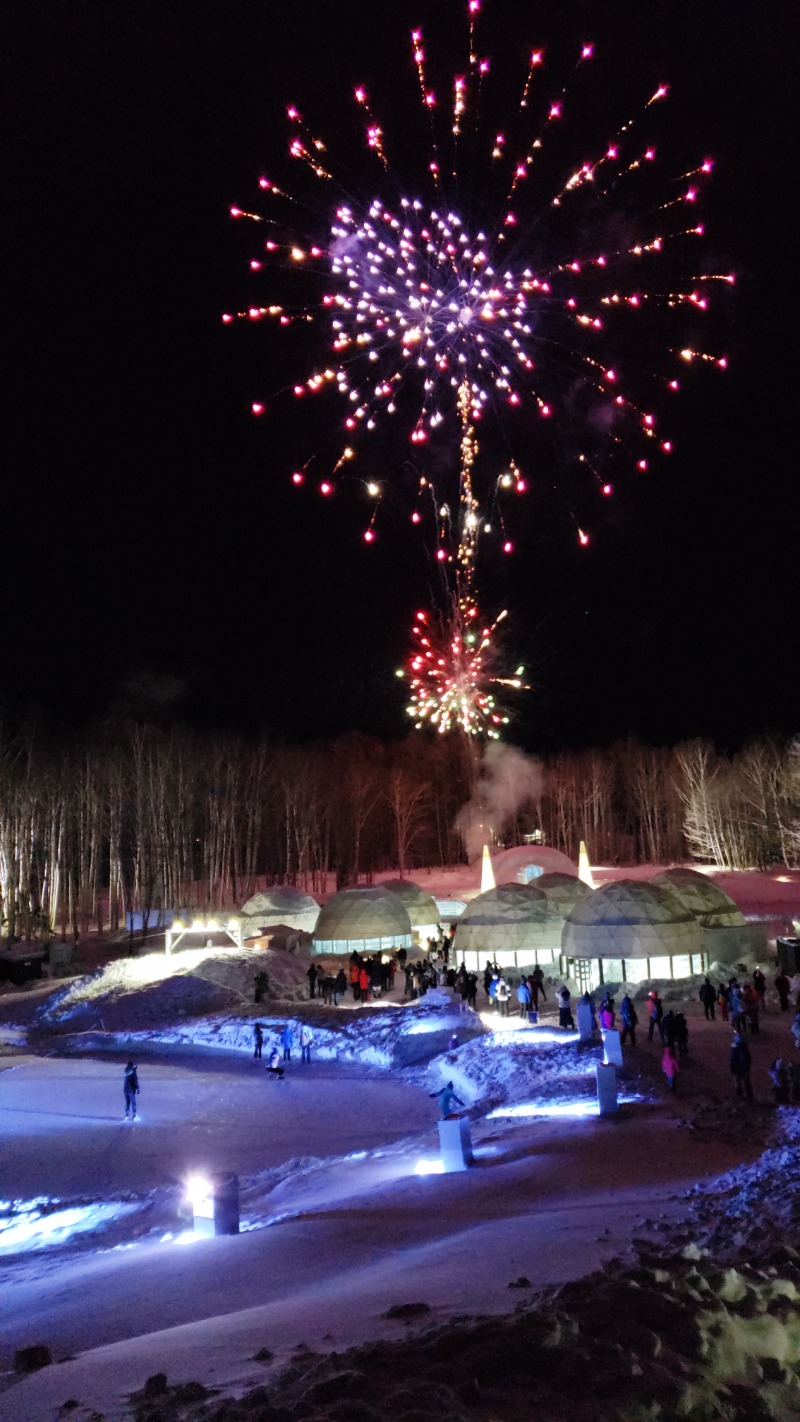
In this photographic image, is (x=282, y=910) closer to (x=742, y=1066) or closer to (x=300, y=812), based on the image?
(x=300, y=812)

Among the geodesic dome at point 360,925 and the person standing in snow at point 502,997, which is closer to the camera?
the person standing in snow at point 502,997

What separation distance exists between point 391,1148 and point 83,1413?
29.5 feet

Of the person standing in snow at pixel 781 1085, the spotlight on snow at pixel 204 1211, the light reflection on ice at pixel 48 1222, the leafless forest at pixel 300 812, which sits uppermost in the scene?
the leafless forest at pixel 300 812

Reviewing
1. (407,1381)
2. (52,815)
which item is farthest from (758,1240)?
(52,815)

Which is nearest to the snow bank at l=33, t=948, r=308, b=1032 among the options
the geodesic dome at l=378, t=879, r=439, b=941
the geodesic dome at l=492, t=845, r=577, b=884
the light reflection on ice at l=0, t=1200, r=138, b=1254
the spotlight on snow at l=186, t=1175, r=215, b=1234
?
the geodesic dome at l=378, t=879, r=439, b=941

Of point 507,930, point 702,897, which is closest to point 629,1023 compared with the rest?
point 507,930

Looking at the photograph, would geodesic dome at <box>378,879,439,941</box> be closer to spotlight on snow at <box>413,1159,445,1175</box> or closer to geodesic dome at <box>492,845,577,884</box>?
geodesic dome at <box>492,845,577,884</box>

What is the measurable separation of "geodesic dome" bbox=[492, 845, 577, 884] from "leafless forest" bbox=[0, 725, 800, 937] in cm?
1157

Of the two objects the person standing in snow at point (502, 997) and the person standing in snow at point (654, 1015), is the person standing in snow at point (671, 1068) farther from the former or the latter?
the person standing in snow at point (502, 997)

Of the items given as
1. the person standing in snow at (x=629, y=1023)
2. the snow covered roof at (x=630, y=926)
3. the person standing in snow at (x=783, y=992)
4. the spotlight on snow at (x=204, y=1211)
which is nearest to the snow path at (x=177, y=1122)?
the spotlight on snow at (x=204, y=1211)

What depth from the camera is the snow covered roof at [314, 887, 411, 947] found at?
118 feet

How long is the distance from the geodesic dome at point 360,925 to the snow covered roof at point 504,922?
483cm

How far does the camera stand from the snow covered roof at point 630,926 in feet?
88.6

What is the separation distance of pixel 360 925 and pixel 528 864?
17.3 metres
